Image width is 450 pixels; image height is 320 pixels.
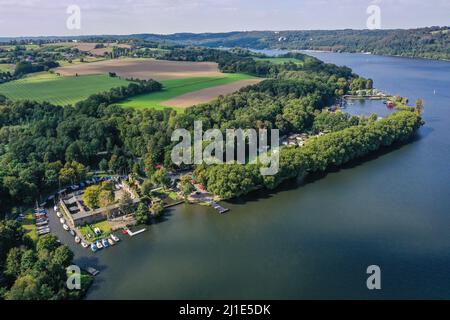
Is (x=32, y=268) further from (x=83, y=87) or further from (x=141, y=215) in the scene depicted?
(x=83, y=87)

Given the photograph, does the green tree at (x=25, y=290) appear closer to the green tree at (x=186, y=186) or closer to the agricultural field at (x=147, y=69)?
the green tree at (x=186, y=186)

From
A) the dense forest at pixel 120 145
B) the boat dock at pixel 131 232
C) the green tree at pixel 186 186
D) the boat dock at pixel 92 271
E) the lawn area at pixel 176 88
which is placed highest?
the lawn area at pixel 176 88

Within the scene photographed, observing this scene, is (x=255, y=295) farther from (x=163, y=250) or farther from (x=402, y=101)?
(x=402, y=101)

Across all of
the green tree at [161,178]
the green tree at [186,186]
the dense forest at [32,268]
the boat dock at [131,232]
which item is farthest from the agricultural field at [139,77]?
the dense forest at [32,268]

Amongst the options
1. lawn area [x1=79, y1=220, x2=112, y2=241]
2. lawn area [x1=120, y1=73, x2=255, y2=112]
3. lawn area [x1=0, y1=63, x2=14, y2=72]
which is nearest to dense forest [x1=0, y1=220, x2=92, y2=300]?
lawn area [x1=79, y1=220, x2=112, y2=241]

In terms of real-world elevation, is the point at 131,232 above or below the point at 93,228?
below

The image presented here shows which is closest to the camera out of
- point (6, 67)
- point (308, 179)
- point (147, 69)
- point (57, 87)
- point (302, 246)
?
point (302, 246)

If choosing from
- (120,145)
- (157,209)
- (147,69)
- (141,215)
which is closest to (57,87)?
(147,69)

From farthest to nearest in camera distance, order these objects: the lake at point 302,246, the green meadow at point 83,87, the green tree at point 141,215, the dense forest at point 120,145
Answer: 1. the green meadow at point 83,87
2. the green tree at point 141,215
3. the dense forest at point 120,145
4. the lake at point 302,246
